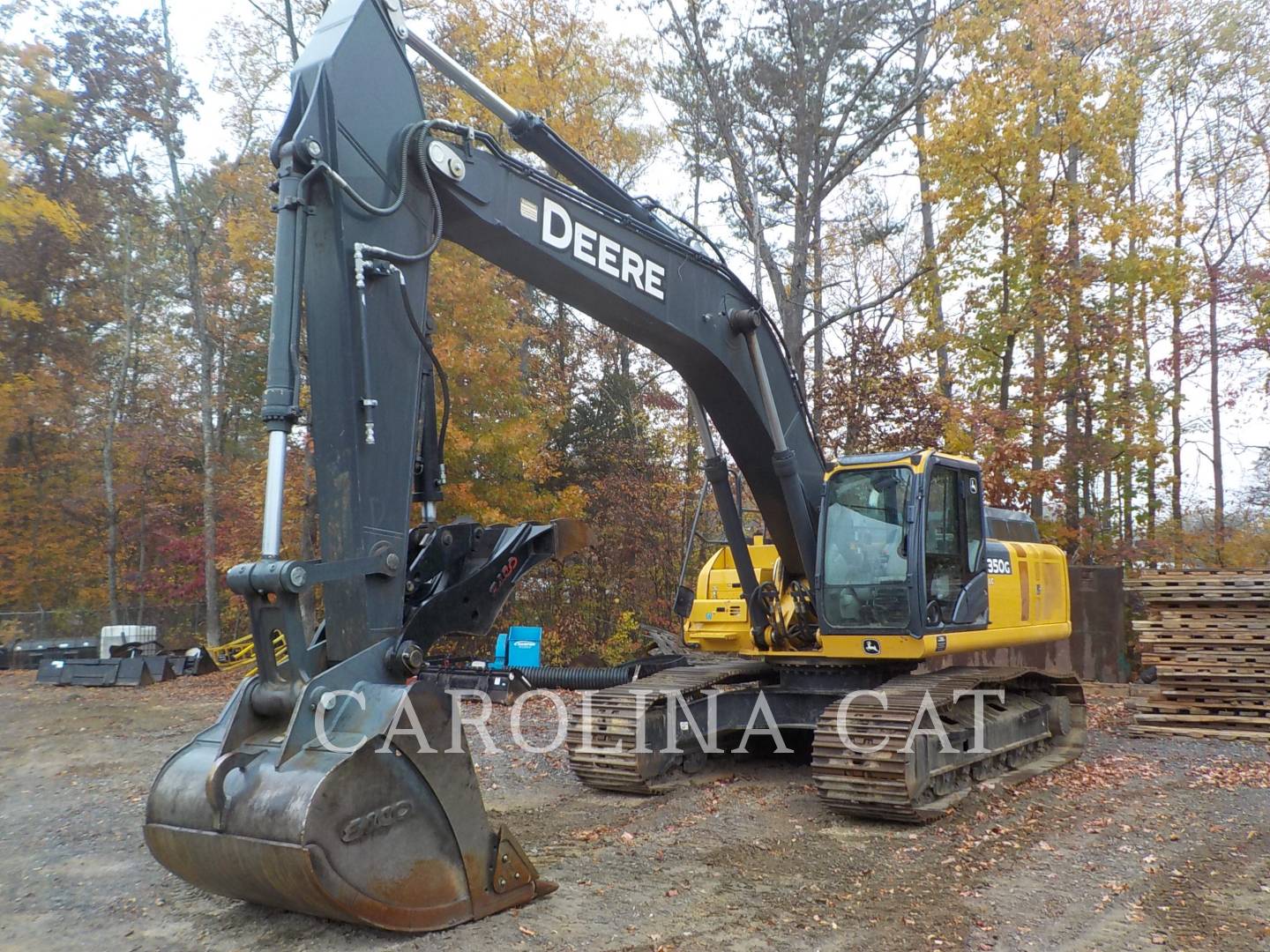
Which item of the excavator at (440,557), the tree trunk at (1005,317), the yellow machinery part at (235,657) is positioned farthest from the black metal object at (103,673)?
the tree trunk at (1005,317)

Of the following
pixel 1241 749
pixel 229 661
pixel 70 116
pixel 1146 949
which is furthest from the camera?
pixel 70 116

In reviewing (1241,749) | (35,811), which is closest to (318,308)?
(35,811)

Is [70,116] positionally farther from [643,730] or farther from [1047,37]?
[643,730]

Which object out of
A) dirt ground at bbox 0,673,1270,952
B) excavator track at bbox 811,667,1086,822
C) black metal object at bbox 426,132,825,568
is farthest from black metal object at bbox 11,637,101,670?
excavator track at bbox 811,667,1086,822

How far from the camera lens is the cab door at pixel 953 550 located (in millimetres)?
7312

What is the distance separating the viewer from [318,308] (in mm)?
4477

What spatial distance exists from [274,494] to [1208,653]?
30.3 feet

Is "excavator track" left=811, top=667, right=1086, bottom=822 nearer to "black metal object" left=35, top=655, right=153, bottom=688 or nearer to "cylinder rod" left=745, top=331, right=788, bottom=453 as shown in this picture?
"cylinder rod" left=745, top=331, right=788, bottom=453

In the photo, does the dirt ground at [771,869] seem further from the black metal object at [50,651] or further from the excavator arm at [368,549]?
the black metal object at [50,651]

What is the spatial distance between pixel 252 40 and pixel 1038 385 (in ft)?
50.8

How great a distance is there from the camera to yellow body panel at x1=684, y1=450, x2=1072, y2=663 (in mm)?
7297

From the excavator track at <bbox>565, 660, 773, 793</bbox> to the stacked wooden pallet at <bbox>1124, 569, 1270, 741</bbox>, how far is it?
16.6 ft

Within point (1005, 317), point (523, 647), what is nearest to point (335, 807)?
point (523, 647)

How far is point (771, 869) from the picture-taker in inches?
217
